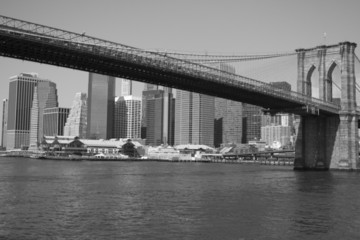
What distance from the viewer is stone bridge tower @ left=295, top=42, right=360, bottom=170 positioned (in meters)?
61.6

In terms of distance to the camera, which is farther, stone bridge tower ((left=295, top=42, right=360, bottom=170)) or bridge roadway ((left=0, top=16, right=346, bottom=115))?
stone bridge tower ((left=295, top=42, right=360, bottom=170))

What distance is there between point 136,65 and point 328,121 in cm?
3113

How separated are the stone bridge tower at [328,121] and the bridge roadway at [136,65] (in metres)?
2.30

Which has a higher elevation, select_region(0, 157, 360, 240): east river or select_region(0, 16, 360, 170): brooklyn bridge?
select_region(0, 16, 360, 170): brooklyn bridge

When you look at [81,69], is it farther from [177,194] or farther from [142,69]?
[177,194]

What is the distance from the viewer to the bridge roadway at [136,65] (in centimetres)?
3709

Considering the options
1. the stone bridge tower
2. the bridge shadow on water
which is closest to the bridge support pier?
the stone bridge tower

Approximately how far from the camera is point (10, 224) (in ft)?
64.1

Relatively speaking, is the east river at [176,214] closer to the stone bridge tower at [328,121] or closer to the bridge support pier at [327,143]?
the bridge support pier at [327,143]

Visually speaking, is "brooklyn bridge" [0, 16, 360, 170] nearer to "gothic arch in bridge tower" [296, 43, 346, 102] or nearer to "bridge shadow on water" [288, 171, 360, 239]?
"gothic arch in bridge tower" [296, 43, 346, 102]

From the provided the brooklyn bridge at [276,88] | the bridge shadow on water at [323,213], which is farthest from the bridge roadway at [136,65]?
the bridge shadow on water at [323,213]

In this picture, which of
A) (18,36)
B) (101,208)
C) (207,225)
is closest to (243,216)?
(207,225)

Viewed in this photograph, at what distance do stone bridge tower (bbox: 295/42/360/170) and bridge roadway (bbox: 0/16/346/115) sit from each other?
230 centimetres

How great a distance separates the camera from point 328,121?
6425cm
